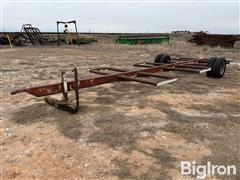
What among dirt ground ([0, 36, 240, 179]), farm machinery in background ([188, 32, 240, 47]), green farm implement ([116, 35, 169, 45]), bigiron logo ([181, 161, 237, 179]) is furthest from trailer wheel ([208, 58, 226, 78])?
green farm implement ([116, 35, 169, 45])

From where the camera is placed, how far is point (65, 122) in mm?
5598

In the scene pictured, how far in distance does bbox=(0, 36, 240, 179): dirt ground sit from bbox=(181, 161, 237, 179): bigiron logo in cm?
9

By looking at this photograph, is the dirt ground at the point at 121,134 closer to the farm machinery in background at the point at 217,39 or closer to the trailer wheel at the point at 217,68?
the trailer wheel at the point at 217,68

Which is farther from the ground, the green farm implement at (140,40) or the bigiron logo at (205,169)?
the green farm implement at (140,40)

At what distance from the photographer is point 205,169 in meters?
3.96

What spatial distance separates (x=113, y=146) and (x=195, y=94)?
380 centimetres

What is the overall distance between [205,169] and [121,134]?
1555 millimetres

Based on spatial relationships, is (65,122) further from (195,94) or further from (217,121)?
(195,94)

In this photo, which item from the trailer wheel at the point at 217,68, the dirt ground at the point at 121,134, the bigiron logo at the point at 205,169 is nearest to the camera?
the bigiron logo at the point at 205,169

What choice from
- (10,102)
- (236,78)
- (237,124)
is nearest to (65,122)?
(10,102)

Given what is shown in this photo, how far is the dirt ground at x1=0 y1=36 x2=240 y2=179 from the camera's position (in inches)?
158

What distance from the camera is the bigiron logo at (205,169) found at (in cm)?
387

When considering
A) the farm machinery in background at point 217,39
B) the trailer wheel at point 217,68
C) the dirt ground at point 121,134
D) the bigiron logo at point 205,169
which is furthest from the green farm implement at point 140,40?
the bigiron logo at point 205,169

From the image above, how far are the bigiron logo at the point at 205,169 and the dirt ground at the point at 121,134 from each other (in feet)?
→ 0.29
